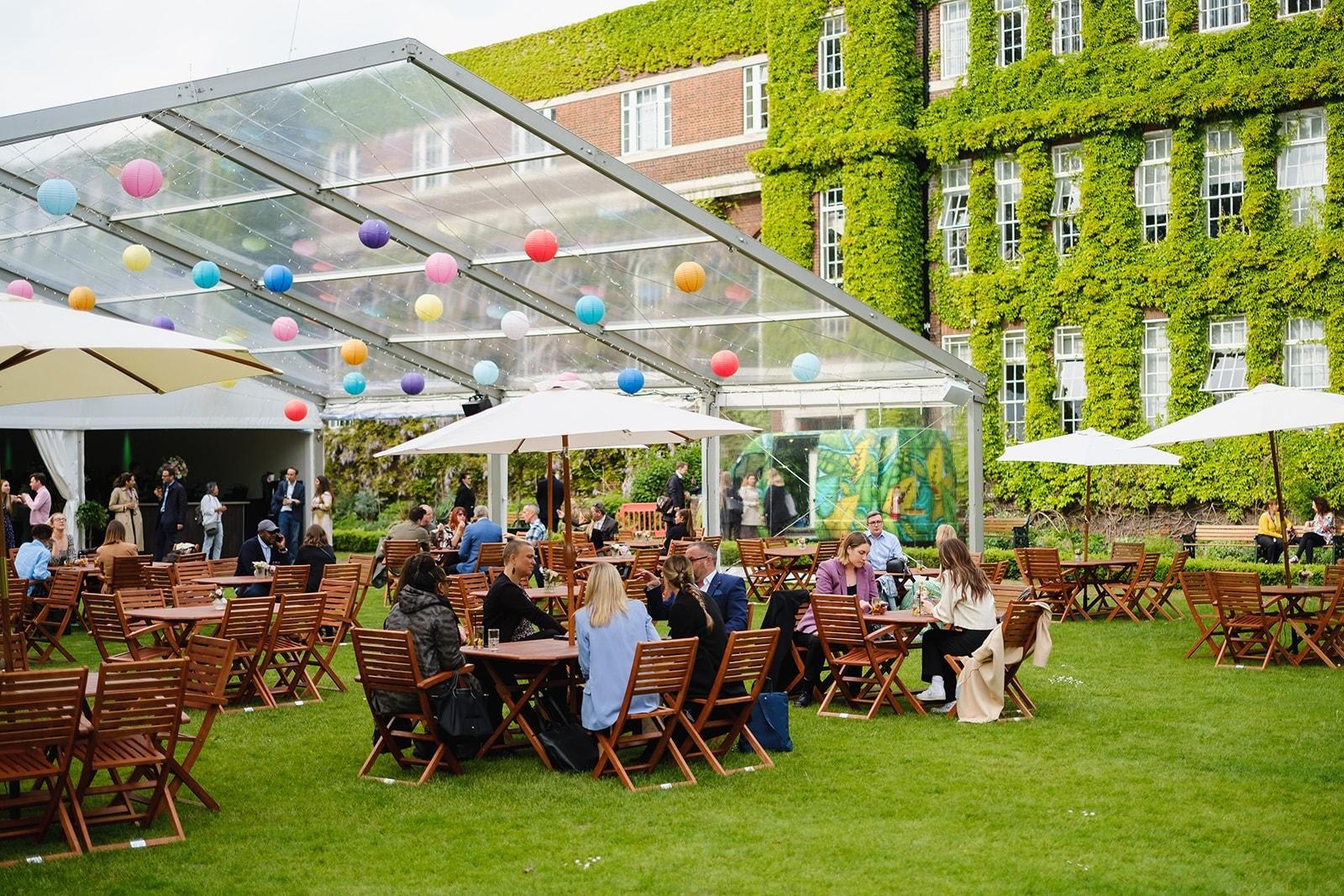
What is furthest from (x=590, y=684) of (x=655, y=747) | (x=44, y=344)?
(x=44, y=344)

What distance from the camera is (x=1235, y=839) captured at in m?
6.25

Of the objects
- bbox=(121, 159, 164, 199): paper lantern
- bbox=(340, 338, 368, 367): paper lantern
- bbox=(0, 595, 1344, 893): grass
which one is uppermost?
bbox=(121, 159, 164, 199): paper lantern

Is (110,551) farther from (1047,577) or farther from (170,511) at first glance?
(1047,577)

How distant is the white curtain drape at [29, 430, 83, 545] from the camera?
67.7 ft

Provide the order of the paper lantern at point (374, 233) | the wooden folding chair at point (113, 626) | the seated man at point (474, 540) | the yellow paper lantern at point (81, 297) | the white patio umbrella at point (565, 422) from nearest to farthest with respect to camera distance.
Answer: the white patio umbrella at point (565, 422)
the wooden folding chair at point (113, 626)
the paper lantern at point (374, 233)
the seated man at point (474, 540)
the yellow paper lantern at point (81, 297)

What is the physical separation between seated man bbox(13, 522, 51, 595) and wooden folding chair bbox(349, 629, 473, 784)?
670 cm

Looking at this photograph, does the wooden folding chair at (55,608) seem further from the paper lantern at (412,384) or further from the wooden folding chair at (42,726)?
the paper lantern at (412,384)

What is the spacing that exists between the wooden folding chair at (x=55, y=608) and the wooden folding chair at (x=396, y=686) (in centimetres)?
553

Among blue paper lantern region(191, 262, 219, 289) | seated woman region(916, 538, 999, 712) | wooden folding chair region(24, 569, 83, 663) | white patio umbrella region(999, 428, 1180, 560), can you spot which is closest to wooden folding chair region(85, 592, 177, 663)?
wooden folding chair region(24, 569, 83, 663)

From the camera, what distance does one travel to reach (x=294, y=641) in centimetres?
1049

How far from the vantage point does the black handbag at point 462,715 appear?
24.7ft

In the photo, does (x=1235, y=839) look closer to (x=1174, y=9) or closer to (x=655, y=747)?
(x=655, y=747)

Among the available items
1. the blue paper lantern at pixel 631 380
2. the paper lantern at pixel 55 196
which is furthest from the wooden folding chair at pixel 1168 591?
the paper lantern at pixel 55 196

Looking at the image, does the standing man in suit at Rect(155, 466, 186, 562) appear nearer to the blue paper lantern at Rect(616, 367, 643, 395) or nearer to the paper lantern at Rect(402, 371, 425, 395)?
the paper lantern at Rect(402, 371, 425, 395)
